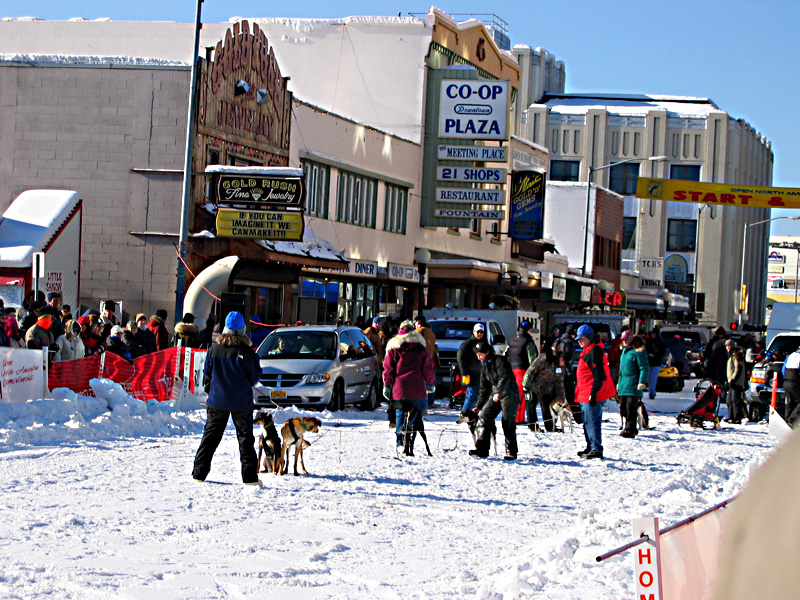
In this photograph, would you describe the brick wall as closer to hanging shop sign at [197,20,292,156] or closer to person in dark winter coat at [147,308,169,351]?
hanging shop sign at [197,20,292,156]

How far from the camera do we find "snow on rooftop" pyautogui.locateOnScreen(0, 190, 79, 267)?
75.7 ft

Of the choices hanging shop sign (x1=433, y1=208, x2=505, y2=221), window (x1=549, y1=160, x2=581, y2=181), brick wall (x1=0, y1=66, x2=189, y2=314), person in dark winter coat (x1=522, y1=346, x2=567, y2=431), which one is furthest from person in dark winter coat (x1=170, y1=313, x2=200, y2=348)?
window (x1=549, y1=160, x2=581, y2=181)

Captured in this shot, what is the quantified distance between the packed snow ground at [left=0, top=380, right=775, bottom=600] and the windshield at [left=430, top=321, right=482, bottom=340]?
9.47 metres

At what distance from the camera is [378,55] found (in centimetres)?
4091

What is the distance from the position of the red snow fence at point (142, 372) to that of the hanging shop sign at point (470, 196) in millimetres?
20520

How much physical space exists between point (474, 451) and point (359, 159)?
23.1 metres

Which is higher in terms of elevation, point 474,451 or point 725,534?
point 725,534

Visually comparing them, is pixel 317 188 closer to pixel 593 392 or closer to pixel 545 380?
pixel 545 380

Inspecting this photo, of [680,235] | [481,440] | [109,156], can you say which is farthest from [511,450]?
[680,235]

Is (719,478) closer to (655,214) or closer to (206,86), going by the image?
(206,86)

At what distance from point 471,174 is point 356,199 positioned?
5.02 meters

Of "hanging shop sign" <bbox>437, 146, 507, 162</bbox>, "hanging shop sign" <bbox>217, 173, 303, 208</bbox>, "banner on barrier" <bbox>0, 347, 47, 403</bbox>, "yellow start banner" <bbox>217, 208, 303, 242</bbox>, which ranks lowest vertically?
"banner on barrier" <bbox>0, 347, 47, 403</bbox>

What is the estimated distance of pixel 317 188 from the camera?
34156mm

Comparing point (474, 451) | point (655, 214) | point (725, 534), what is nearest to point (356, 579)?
point (725, 534)
